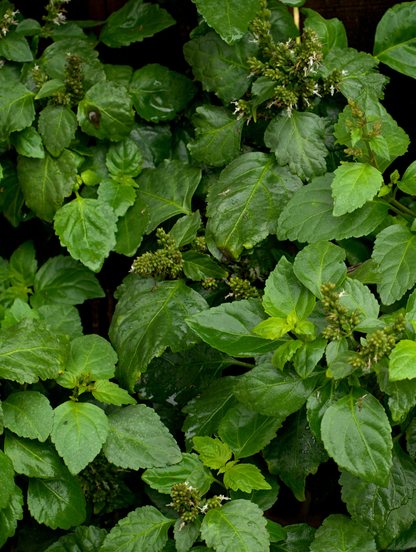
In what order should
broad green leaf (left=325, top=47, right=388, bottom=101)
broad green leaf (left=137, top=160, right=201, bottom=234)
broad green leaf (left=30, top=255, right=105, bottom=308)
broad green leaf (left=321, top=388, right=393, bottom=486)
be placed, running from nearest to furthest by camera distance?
broad green leaf (left=321, top=388, right=393, bottom=486), broad green leaf (left=325, top=47, right=388, bottom=101), broad green leaf (left=137, top=160, right=201, bottom=234), broad green leaf (left=30, top=255, right=105, bottom=308)

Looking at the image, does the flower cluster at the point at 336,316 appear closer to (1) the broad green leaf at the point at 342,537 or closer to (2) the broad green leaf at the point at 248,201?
(2) the broad green leaf at the point at 248,201

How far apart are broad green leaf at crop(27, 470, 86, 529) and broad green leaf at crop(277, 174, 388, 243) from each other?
822 mm

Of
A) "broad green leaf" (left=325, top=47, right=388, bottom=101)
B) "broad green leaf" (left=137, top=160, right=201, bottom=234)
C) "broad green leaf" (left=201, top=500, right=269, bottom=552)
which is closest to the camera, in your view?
"broad green leaf" (left=201, top=500, right=269, bottom=552)

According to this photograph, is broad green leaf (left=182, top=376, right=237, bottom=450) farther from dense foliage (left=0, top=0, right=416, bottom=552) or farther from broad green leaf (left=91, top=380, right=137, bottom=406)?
broad green leaf (left=91, top=380, right=137, bottom=406)

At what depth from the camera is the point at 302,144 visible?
1402 millimetres

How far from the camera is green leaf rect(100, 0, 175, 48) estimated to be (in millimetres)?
1644

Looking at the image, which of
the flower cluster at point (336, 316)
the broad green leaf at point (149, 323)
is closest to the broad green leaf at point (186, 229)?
the broad green leaf at point (149, 323)

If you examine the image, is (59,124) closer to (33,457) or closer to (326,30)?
(326,30)

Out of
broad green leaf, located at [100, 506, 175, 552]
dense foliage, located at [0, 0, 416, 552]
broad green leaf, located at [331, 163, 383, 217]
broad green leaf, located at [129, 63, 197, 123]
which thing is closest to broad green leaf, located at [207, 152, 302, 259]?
dense foliage, located at [0, 0, 416, 552]

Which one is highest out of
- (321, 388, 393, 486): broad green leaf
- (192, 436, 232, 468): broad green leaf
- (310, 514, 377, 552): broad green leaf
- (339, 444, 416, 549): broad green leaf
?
(321, 388, 393, 486): broad green leaf

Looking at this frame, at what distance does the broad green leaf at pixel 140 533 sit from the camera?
1.23m

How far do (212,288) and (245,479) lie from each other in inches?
19.4

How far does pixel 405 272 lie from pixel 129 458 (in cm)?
78

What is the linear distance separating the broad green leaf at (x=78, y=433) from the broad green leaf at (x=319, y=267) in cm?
59
